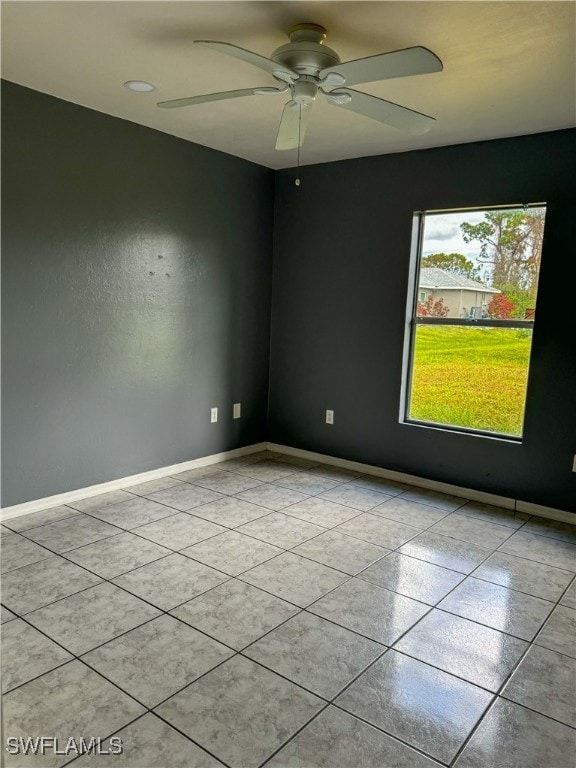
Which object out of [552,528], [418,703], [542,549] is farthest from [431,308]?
[418,703]

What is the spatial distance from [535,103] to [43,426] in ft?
10.6

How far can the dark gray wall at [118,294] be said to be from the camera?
3066 mm

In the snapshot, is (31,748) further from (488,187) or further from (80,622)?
(488,187)

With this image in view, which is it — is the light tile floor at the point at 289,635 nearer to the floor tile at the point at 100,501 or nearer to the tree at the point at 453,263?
the floor tile at the point at 100,501

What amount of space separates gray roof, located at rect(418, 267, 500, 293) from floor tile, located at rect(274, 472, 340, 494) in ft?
5.18

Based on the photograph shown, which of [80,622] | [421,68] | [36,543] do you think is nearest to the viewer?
[421,68]

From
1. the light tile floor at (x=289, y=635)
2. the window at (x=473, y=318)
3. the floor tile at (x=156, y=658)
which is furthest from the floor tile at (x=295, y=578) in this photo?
the window at (x=473, y=318)

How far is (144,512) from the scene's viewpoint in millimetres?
3307

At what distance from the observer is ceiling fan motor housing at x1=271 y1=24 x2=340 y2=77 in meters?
2.10

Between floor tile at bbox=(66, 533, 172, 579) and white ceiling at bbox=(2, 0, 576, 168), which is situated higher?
white ceiling at bbox=(2, 0, 576, 168)

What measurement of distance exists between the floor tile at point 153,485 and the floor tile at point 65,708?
5.94ft

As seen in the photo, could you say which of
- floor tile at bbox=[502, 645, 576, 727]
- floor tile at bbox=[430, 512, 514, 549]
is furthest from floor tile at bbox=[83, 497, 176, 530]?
floor tile at bbox=[502, 645, 576, 727]

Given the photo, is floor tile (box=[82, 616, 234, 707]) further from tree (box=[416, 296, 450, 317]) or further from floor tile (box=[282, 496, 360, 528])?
tree (box=[416, 296, 450, 317])

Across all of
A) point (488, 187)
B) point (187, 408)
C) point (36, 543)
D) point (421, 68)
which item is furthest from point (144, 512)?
point (488, 187)
